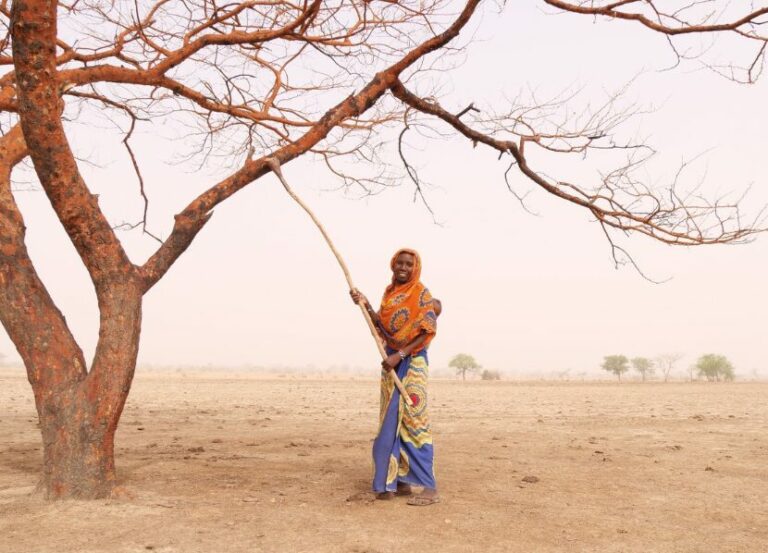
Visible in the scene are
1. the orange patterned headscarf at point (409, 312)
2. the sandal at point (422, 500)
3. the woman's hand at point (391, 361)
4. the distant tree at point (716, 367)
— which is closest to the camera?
the sandal at point (422, 500)

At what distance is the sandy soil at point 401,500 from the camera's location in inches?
154

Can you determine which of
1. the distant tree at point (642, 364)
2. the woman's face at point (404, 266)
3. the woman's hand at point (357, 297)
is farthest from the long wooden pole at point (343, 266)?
the distant tree at point (642, 364)

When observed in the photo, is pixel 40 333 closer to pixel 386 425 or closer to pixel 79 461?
pixel 79 461

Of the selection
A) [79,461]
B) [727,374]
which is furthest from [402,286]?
[727,374]

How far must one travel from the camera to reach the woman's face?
5.12 m

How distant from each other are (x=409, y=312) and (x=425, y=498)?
1.37 metres

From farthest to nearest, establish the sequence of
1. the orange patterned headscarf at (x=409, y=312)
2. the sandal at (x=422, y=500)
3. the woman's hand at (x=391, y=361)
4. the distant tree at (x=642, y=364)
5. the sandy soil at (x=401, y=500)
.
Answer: the distant tree at (x=642, y=364) → the orange patterned headscarf at (x=409, y=312) → the woman's hand at (x=391, y=361) → the sandal at (x=422, y=500) → the sandy soil at (x=401, y=500)

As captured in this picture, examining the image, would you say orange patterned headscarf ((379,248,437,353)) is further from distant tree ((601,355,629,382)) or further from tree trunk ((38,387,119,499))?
distant tree ((601,355,629,382))

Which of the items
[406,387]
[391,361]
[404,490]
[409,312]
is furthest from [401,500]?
[409,312]

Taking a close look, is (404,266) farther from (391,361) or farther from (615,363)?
(615,363)

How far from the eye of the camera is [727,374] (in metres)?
46.2

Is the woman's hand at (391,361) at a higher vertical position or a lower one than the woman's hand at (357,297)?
lower

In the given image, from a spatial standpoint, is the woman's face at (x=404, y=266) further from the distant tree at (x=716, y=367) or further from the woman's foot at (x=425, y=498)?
the distant tree at (x=716, y=367)

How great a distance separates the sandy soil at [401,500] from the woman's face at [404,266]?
1660mm
